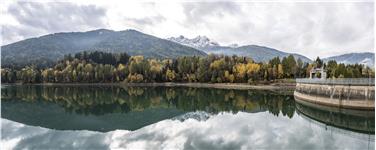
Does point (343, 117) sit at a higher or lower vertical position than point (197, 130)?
higher

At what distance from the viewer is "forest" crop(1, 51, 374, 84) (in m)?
112

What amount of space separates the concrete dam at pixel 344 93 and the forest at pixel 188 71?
5128cm

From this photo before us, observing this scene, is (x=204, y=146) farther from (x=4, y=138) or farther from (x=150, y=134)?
(x=4, y=138)

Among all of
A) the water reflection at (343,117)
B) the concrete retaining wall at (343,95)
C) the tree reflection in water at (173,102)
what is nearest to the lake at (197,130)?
the water reflection at (343,117)

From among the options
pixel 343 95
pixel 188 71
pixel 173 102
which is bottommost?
pixel 173 102

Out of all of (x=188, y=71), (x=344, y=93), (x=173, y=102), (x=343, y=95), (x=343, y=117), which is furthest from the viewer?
(x=188, y=71)

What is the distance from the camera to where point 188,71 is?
436 feet

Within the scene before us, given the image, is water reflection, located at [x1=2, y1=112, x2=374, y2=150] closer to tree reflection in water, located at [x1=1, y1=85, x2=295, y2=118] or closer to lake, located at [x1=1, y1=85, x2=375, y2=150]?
lake, located at [x1=1, y1=85, x2=375, y2=150]

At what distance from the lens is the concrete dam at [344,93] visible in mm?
39709

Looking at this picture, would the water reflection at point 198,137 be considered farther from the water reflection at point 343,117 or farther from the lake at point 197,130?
the water reflection at point 343,117

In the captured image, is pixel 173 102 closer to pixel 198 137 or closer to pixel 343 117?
pixel 343 117

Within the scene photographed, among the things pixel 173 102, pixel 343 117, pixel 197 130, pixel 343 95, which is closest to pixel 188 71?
pixel 173 102

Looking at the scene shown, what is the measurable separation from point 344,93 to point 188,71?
9198 cm

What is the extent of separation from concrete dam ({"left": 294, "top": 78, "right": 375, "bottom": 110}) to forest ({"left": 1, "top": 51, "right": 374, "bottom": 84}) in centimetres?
5128
